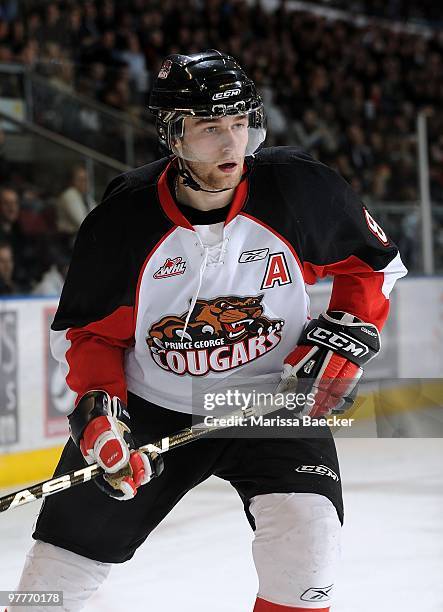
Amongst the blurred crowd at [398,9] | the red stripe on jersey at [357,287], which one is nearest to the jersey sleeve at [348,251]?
the red stripe on jersey at [357,287]

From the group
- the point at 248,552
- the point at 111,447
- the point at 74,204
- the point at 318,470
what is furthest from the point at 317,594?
the point at 74,204

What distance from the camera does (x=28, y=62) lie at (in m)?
5.30

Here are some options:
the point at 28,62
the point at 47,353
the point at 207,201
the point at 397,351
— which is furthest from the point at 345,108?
the point at 207,201

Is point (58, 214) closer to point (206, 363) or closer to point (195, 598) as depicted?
point (195, 598)

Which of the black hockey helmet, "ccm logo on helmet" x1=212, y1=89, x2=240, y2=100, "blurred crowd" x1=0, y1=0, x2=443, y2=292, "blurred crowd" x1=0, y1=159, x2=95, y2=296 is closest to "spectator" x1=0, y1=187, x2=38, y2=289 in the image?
"blurred crowd" x1=0, y1=159, x2=95, y2=296

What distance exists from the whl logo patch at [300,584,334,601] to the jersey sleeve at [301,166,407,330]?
22.1 inches

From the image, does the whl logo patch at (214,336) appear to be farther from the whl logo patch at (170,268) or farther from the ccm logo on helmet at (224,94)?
the ccm logo on helmet at (224,94)

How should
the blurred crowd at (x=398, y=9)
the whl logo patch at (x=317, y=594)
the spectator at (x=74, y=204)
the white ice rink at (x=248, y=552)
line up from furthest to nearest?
1. the blurred crowd at (x=398, y=9)
2. the spectator at (x=74, y=204)
3. the white ice rink at (x=248, y=552)
4. the whl logo patch at (x=317, y=594)

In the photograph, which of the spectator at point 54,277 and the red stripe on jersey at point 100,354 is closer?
the red stripe on jersey at point 100,354

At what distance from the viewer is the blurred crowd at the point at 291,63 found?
5.78m

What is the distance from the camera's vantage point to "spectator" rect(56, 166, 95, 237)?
193 inches

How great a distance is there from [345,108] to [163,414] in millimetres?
4349

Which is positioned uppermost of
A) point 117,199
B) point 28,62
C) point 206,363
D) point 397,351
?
point 117,199

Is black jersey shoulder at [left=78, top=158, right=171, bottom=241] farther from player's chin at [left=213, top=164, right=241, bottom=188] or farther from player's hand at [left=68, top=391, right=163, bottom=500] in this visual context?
player's hand at [left=68, top=391, right=163, bottom=500]
